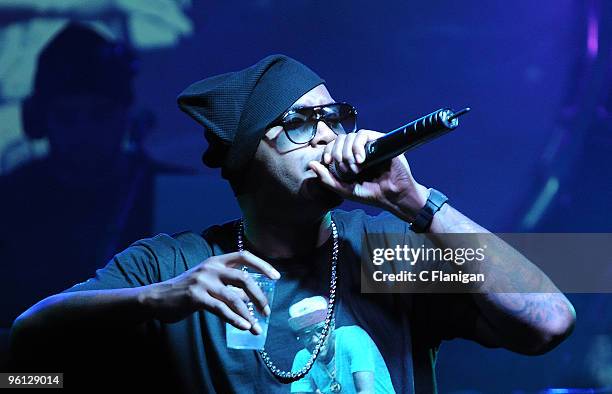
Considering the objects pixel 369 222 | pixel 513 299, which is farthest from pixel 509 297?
pixel 369 222

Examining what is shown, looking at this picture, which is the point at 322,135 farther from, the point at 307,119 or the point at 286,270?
the point at 286,270

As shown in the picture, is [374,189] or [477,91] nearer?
[374,189]

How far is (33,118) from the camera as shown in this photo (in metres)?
2.06

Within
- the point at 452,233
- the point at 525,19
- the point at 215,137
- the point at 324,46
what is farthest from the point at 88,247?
the point at 525,19

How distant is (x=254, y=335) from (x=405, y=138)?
0.41m

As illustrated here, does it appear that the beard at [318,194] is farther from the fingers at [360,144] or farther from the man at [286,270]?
the fingers at [360,144]

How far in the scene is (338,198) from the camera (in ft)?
4.89

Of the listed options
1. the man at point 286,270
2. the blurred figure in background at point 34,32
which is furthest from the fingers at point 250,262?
the blurred figure in background at point 34,32

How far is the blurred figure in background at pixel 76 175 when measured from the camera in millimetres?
2006

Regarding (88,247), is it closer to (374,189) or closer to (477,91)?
(374,189)

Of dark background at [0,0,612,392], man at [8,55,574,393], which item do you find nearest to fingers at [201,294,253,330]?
man at [8,55,574,393]

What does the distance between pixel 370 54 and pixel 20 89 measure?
94 centimetres

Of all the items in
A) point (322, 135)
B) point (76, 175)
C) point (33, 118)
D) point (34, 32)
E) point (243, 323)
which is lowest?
point (243, 323)

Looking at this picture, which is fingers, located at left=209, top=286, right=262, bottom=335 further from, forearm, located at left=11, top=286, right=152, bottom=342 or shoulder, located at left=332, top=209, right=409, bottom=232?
shoulder, located at left=332, top=209, right=409, bottom=232
